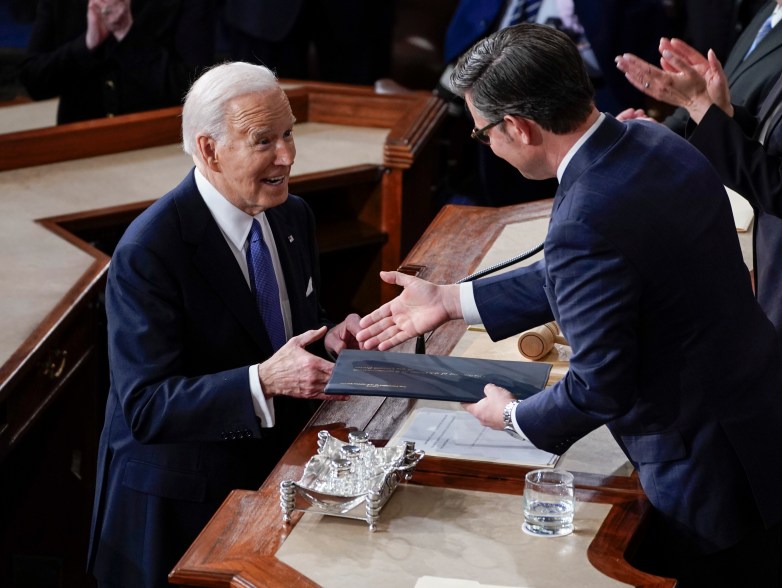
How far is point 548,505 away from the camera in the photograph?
2.31 metres

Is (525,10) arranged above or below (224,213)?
below

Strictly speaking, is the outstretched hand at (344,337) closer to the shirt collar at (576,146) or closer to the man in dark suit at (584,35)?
the shirt collar at (576,146)

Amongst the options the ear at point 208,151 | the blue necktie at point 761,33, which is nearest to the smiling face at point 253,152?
the ear at point 208,151

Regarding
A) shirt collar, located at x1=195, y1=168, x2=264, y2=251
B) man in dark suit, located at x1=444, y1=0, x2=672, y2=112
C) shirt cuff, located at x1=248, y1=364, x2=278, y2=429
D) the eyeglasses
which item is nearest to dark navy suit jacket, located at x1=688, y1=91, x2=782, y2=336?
the eyeglasses

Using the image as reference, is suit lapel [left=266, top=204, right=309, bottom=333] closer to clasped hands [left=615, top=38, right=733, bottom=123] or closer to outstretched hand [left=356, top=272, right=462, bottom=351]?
outstretched hand [left=356, top=272, right=462, bottom=351]

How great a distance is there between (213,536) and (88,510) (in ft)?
5.88

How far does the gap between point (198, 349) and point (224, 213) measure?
1.03 feet

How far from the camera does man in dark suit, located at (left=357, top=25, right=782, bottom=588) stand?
2.17m

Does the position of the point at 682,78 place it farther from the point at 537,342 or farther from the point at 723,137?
the point at 537,342

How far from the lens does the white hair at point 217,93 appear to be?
2736mm

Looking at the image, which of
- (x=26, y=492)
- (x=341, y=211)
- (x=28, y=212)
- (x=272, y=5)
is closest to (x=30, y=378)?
(x=26, y=492)

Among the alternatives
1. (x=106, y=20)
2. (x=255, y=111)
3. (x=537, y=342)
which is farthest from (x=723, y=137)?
(x=106, y=20)

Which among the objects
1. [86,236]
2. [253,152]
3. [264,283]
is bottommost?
[86,236]

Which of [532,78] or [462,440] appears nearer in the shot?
[532,78]
